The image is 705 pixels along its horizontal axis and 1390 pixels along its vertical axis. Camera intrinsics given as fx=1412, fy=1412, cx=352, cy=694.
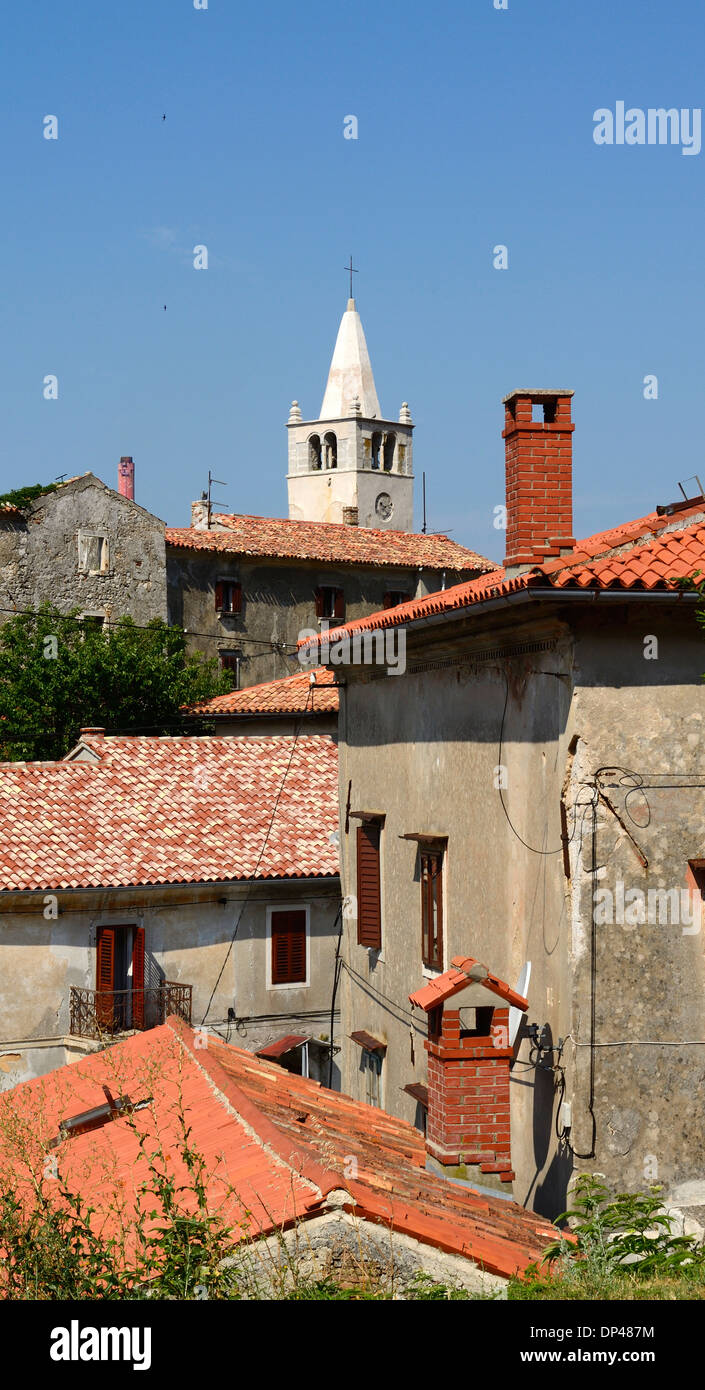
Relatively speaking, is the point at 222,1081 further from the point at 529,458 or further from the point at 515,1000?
the point at 529,458

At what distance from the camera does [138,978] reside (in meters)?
21.7

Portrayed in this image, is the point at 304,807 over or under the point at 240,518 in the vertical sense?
under

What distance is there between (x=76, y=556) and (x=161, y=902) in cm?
1793

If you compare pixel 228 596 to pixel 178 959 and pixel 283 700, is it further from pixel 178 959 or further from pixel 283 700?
pixel 178 959

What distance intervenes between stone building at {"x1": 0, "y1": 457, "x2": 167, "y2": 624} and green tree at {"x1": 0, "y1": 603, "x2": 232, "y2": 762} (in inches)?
24.2

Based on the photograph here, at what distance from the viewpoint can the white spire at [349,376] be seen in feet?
221

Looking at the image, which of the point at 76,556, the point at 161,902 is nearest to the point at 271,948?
the point at 161,902

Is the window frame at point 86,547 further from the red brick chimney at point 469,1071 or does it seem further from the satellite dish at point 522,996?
the red brick chimney at point 469,1071

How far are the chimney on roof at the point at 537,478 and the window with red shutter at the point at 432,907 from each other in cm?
357

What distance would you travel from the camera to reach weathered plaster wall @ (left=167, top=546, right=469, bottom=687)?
41406 millimetres

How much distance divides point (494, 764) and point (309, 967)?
12.3 m
